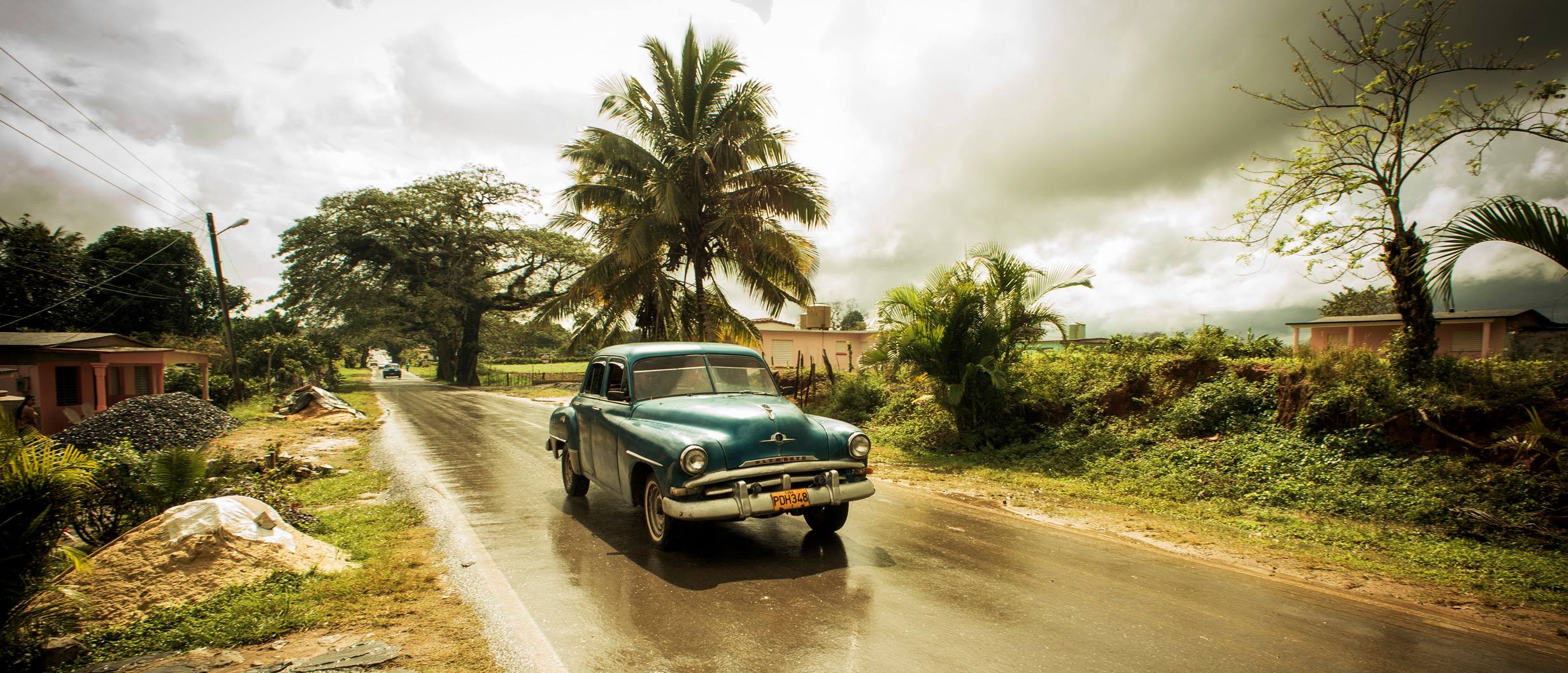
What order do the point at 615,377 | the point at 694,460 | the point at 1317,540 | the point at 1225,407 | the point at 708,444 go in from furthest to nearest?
the point at 1225,407, the point at 615,377, the point at 1317,540, the point at 708,444, the point at 694,460

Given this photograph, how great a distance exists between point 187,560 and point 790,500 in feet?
14.0

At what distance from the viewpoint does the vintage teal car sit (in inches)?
213

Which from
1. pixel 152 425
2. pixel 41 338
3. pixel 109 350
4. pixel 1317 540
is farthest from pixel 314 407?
pixel 1317 540

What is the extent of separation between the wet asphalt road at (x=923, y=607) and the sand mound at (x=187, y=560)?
1594mm

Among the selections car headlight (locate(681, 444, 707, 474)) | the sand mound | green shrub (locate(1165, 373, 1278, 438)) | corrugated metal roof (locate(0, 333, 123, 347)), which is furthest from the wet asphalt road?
corrugated metal roof (locate(0, 333, 123, 347))

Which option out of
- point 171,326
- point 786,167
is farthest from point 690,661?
point 171,326

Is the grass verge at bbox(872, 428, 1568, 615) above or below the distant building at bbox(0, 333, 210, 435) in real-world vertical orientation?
below

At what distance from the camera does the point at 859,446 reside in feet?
19.9

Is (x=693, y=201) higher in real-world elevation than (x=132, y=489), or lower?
higher

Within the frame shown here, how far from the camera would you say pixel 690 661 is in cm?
372

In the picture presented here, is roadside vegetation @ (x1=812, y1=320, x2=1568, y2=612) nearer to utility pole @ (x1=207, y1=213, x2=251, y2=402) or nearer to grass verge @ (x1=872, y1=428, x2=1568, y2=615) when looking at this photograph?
grass verge @ (x1=872, y1=428, x2=1568, y2=615)

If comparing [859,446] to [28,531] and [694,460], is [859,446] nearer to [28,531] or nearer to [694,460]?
[694,460]

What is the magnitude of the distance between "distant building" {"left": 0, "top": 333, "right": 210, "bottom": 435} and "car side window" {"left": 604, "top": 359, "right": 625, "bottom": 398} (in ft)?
47.1

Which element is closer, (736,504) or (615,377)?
(736,504)
